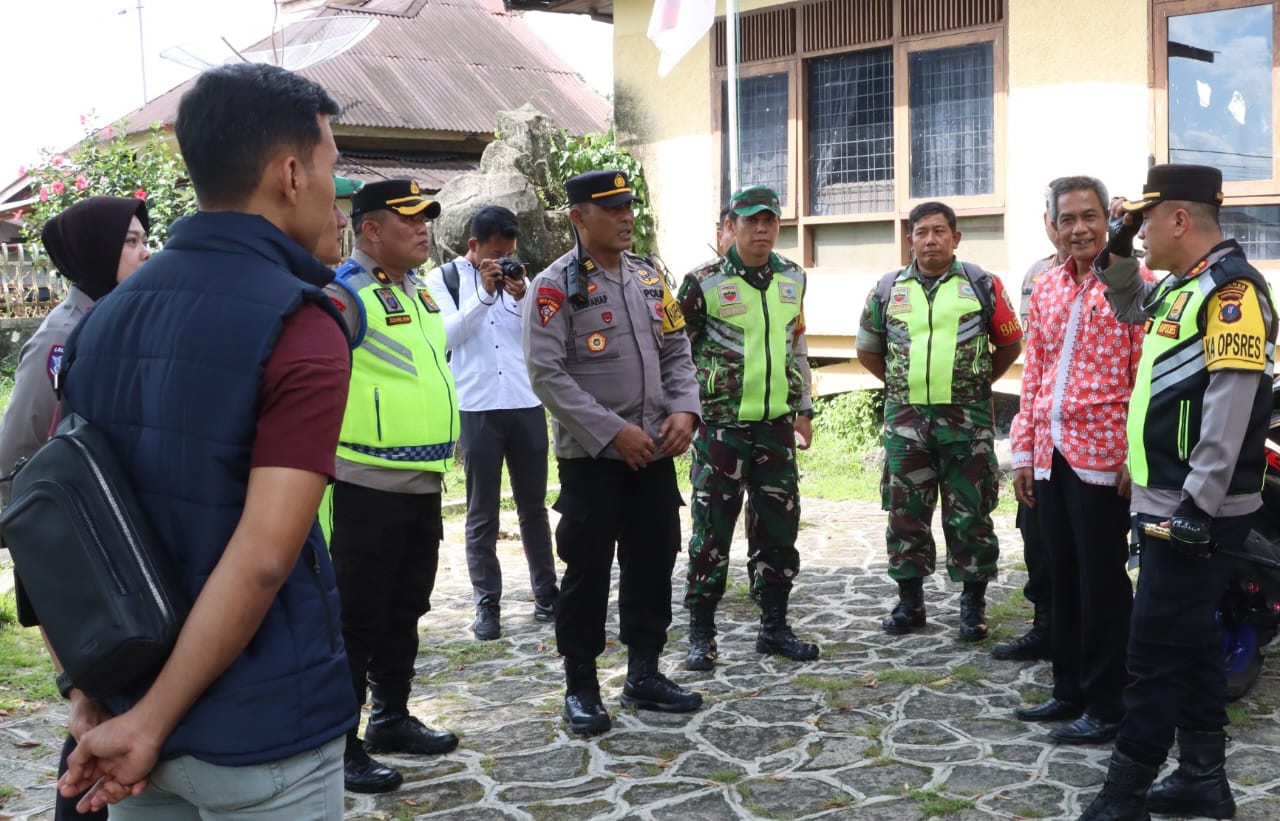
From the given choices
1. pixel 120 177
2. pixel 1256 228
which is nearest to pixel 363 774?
pixel 1256 228

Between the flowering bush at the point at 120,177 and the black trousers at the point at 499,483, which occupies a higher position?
the flowering bush at the point at 120,177

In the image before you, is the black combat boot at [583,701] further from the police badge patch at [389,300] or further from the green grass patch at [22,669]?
the green grass patch at [22,669]

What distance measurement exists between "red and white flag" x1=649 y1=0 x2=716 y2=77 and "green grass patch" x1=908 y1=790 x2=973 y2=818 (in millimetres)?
7228

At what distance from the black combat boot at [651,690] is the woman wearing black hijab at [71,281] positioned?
2.44m

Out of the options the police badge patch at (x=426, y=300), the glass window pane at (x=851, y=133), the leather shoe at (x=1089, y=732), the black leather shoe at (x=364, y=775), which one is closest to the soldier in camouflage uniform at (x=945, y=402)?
the leather shoe at (x=1089, y=732)

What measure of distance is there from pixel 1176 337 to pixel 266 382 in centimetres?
294

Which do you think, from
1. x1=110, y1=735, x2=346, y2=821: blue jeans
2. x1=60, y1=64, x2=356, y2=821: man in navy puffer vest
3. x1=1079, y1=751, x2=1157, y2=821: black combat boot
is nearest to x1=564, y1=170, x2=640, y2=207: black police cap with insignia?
x1=1079, y1=751, x2=1157, y2=821: black combat boot

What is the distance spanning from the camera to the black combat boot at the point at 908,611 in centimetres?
632

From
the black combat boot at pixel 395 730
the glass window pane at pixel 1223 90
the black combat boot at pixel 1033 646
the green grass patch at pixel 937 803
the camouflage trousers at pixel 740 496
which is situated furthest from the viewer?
the glass window pane at pixel 1223 90

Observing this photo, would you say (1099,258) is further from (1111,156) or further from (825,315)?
(825,315)

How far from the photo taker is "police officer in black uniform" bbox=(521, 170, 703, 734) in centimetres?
487

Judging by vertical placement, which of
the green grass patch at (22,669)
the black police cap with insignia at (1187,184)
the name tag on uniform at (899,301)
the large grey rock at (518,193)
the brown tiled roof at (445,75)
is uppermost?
the brown tiled roof at (445,75)

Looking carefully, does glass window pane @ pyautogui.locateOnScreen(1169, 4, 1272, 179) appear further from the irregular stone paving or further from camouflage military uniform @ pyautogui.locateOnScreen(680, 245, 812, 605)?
camouflage military uniform @ pyautogui.locateOnScreen(680, 245, 812, 605)

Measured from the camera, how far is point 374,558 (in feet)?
14.4
